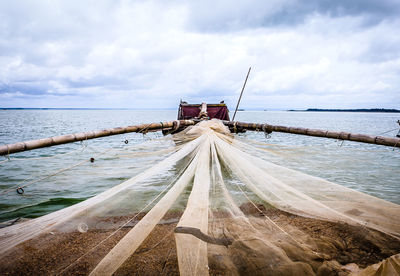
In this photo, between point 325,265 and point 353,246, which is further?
point 353,246

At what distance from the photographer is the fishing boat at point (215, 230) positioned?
2074 millimetres

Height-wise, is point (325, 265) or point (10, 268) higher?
point (325, 265)

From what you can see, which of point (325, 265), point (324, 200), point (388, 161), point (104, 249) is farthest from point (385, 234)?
point (388, 161)

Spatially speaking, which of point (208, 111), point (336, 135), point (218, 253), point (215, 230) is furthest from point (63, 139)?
point (208, 111)

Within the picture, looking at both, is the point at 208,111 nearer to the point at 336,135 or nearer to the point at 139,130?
the point at 139,130

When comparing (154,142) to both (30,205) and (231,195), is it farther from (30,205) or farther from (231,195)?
(30,205)

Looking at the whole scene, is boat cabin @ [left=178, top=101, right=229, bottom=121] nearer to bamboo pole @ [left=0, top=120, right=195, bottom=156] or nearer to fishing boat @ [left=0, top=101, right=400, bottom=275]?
bamboo pole @ [left=0, top=120, right=195, bottom=156]

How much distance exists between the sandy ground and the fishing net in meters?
0.01

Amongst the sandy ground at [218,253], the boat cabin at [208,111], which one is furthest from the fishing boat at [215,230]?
the boat cabin at [208,111]

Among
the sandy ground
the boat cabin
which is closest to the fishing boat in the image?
the sandy ground

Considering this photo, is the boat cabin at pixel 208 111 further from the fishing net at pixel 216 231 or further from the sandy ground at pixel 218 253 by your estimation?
the sandy ground at pixel 218 253

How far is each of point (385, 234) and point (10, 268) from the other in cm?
433

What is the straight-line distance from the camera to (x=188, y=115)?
12.6 m

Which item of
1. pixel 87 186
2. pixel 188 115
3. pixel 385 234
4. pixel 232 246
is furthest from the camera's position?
pixel 188 115
